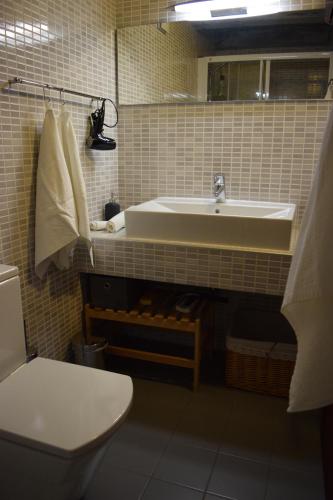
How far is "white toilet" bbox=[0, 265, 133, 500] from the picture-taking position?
115cm

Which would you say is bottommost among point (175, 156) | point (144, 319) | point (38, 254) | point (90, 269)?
point (144, 319)

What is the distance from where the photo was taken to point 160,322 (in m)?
2.06

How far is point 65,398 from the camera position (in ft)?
4.30

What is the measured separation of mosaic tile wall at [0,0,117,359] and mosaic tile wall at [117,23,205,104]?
0.09 metres

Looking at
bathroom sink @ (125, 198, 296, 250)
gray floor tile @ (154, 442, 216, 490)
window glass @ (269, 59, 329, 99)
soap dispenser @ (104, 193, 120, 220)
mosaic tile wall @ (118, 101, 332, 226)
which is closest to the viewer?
gray floor tile @ (154, 442, 216, 490)

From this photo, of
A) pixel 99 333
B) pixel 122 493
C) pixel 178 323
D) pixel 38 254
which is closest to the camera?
pixel 122 493

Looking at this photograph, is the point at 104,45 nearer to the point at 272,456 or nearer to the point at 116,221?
the point at 116,221

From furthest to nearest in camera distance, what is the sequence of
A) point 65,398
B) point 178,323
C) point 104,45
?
point 104,45 → point 178,323 → point 65,398

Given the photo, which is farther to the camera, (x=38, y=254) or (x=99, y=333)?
(x=99, y=333)

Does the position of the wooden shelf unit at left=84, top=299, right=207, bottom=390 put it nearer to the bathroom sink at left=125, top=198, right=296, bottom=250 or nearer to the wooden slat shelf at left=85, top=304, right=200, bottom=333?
the wooden slat shelf at left=85, top=304, right=200, bottom=333

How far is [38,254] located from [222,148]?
1.17 metres

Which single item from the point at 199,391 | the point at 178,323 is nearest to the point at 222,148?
the point at 178,323

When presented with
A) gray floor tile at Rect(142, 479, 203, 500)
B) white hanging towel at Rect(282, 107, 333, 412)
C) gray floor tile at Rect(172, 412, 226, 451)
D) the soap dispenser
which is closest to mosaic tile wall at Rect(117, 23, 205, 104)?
the soap dispenser

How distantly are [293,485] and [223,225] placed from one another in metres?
1.09
